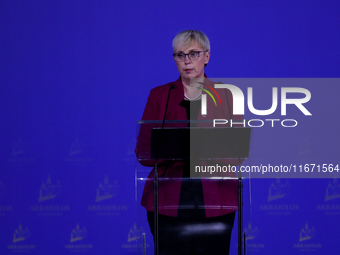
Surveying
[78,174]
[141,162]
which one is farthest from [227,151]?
[78,174]

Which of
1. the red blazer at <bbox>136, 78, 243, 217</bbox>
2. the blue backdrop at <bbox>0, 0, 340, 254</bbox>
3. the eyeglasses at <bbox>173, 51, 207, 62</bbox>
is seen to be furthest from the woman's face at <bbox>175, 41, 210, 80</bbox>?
the blue backdrop at <bbox>0, 0, 340, 254</bbox>

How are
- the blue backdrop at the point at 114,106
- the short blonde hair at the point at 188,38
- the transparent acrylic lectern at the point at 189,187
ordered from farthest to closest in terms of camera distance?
the blue backdrop at the point at 114,106 → the short blonde hair at the point at 188,38 → the transparent acrylic lectern at the point at 189,187

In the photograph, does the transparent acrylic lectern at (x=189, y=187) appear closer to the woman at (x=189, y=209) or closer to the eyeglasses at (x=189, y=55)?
the woman at (x=189, y=209)

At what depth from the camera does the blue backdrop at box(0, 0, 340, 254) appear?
2.75 metres

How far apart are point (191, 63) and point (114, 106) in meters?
1.23

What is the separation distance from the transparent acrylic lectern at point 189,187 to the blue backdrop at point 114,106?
143 cm

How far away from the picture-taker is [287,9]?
279 cm

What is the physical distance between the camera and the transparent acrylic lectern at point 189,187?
4.21 ft

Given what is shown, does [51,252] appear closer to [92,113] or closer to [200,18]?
[92,113]

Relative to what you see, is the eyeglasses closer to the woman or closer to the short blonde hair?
the short blonde hair

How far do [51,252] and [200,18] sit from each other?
2.27m

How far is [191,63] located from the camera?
1.75 meters

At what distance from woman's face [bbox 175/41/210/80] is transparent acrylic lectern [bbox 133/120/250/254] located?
51 cm

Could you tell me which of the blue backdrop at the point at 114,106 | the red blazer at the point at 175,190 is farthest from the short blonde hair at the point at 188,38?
the blue backdrop at the point at 114,106
